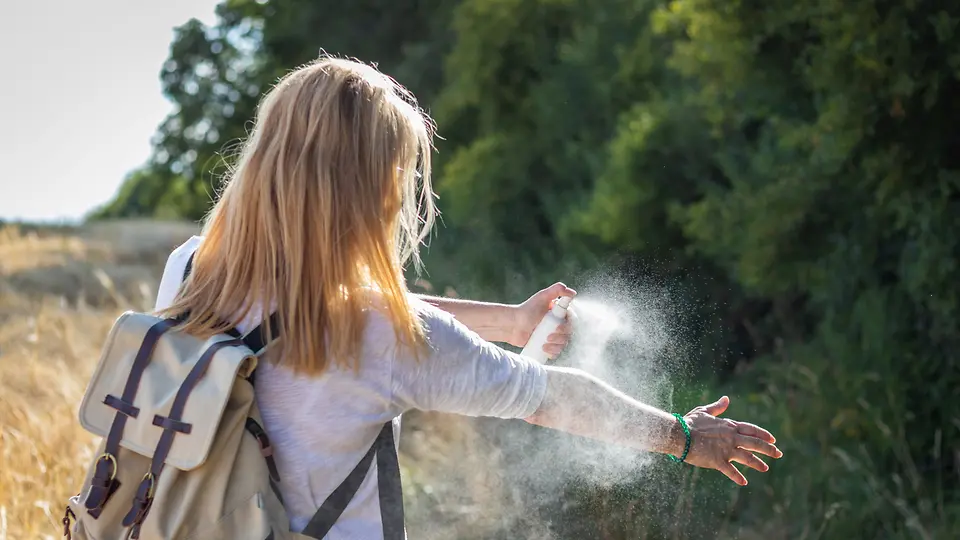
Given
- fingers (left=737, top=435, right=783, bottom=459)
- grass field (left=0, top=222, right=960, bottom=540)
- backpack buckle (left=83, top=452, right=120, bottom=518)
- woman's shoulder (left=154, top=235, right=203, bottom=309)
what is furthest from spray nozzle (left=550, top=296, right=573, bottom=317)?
grass field (left=0, top=222, right=960, bottom=540)

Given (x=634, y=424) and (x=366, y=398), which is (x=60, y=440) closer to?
(x=366, y=398)

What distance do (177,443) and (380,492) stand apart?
360mm

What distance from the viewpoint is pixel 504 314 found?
2635mm

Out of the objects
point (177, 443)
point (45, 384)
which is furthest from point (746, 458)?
point (45, 384)

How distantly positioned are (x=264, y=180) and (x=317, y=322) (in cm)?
28

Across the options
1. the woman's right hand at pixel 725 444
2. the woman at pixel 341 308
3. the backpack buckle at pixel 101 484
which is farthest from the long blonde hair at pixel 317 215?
the woman's right hand at pixel 725 444

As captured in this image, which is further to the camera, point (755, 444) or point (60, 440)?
point (60, 440)

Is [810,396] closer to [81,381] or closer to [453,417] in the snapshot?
[453,417]

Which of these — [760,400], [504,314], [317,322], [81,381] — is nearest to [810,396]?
[760,400]

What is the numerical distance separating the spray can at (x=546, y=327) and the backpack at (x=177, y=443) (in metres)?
0.80

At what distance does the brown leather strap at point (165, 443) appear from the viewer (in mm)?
1761

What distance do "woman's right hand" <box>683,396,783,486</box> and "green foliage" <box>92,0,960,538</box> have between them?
80.4 inches

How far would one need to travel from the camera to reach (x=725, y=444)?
2.08 meters

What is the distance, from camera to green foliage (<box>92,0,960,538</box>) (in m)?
4.56
